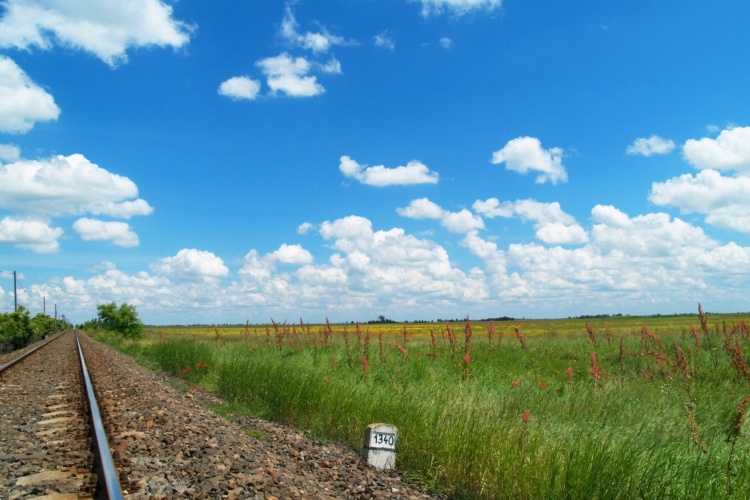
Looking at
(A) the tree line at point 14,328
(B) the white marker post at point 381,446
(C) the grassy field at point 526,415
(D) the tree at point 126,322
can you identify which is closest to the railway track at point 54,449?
(B) the white marker post at point 381,446

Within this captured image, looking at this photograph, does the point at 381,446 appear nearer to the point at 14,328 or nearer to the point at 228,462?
the point at 228,462

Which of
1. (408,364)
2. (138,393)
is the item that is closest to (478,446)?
(408,364)

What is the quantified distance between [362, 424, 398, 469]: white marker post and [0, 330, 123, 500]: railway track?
257cm

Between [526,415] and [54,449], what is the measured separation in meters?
5.79

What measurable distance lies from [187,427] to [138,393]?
4397 millimetres

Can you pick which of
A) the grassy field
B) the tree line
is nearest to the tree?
the tree line

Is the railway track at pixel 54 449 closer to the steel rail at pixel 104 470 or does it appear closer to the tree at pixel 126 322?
the steel rail at pixel 104 470

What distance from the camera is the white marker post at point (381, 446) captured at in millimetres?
5836

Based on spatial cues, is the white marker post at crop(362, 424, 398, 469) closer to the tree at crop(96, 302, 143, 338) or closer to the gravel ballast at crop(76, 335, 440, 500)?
the gravel ballast at crop(76, 335, 440, 500)

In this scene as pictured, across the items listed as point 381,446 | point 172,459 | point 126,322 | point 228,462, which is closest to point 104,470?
point 172,459

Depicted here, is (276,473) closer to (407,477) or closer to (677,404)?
(407,477)

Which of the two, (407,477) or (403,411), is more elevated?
(403,411)

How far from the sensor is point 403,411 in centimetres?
697

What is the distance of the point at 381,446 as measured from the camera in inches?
230
